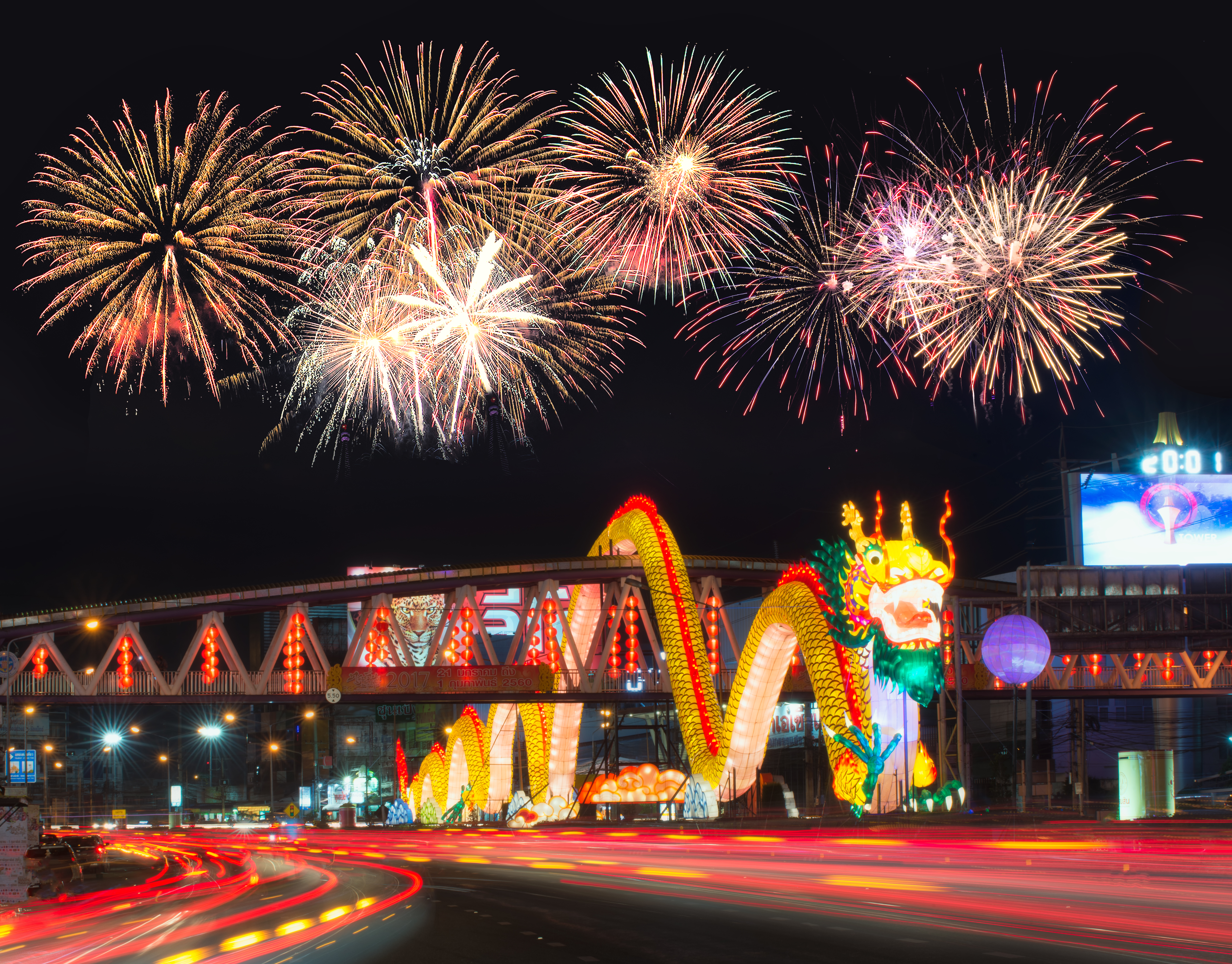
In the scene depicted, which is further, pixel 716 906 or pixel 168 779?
pixel 168 779

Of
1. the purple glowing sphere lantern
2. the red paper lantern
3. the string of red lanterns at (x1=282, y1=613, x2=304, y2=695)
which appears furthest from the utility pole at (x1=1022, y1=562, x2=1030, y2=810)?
the red paper lantern

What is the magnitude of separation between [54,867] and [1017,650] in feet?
85.5

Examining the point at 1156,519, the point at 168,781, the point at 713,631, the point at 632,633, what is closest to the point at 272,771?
the point at 168,781

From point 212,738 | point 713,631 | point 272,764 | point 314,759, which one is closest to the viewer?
point 713,631

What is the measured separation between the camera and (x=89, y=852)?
3881 cm

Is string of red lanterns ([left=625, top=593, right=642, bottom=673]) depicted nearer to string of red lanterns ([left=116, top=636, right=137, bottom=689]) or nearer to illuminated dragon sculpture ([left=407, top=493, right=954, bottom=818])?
illuminated dragon sculpture ([left=407, top=493, right=954, bottom=818])

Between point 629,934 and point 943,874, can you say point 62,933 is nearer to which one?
point 629,934

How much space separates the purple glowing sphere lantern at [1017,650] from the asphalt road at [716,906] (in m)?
5.69

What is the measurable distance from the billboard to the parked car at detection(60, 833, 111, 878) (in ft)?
164

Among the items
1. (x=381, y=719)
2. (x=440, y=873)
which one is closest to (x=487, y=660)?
(x=440, y=873)

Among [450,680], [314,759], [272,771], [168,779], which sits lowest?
[168,779]

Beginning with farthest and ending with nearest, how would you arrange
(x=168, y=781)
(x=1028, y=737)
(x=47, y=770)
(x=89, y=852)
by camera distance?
(x=168, y=781) < (x=47, y=770) < (x=1028, y=737) < (x=89, y=852)

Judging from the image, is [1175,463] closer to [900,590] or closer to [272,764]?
[900,590]

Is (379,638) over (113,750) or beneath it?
over
